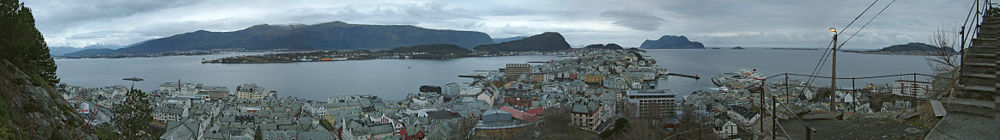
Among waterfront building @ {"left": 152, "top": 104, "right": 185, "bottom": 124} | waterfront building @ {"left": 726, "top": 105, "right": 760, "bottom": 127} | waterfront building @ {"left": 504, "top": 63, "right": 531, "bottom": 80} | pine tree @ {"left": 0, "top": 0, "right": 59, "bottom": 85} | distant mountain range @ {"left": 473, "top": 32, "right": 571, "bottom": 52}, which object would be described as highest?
distant mountain range @ {"left": 473, "top": 32, "right": 571, "bottom": 52}

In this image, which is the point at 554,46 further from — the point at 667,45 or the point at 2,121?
the point at 2,121

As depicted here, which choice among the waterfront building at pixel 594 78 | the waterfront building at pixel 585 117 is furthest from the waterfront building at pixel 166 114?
the waterfront building at pixel 594 78

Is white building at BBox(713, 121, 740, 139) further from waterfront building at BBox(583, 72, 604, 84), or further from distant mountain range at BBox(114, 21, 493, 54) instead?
distant mountain range at BBox(114, 21, 493, 54)

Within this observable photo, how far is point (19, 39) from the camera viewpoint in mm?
4336

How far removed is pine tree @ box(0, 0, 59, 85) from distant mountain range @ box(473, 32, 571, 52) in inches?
2231

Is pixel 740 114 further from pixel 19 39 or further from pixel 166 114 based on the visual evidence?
pixel 166 114

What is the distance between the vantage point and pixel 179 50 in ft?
237

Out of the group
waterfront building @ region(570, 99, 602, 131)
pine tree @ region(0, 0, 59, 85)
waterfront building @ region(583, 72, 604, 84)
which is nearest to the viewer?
pine tree @ region(0, 0, 59, 85)

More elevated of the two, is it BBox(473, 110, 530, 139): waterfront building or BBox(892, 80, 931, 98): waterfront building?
BBox(892, 80, 931, 98): waterfront building

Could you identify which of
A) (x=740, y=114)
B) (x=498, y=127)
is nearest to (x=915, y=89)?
(x=498, y=127)

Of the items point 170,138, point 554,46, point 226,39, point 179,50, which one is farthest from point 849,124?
point 226,39

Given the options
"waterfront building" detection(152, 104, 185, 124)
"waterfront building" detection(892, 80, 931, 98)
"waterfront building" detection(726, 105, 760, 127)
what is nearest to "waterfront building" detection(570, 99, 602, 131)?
"waterfront building" detection(726, 105, 760, 127)

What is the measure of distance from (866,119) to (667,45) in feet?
315

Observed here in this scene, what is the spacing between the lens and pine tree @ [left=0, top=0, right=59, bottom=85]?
4.18 metres
